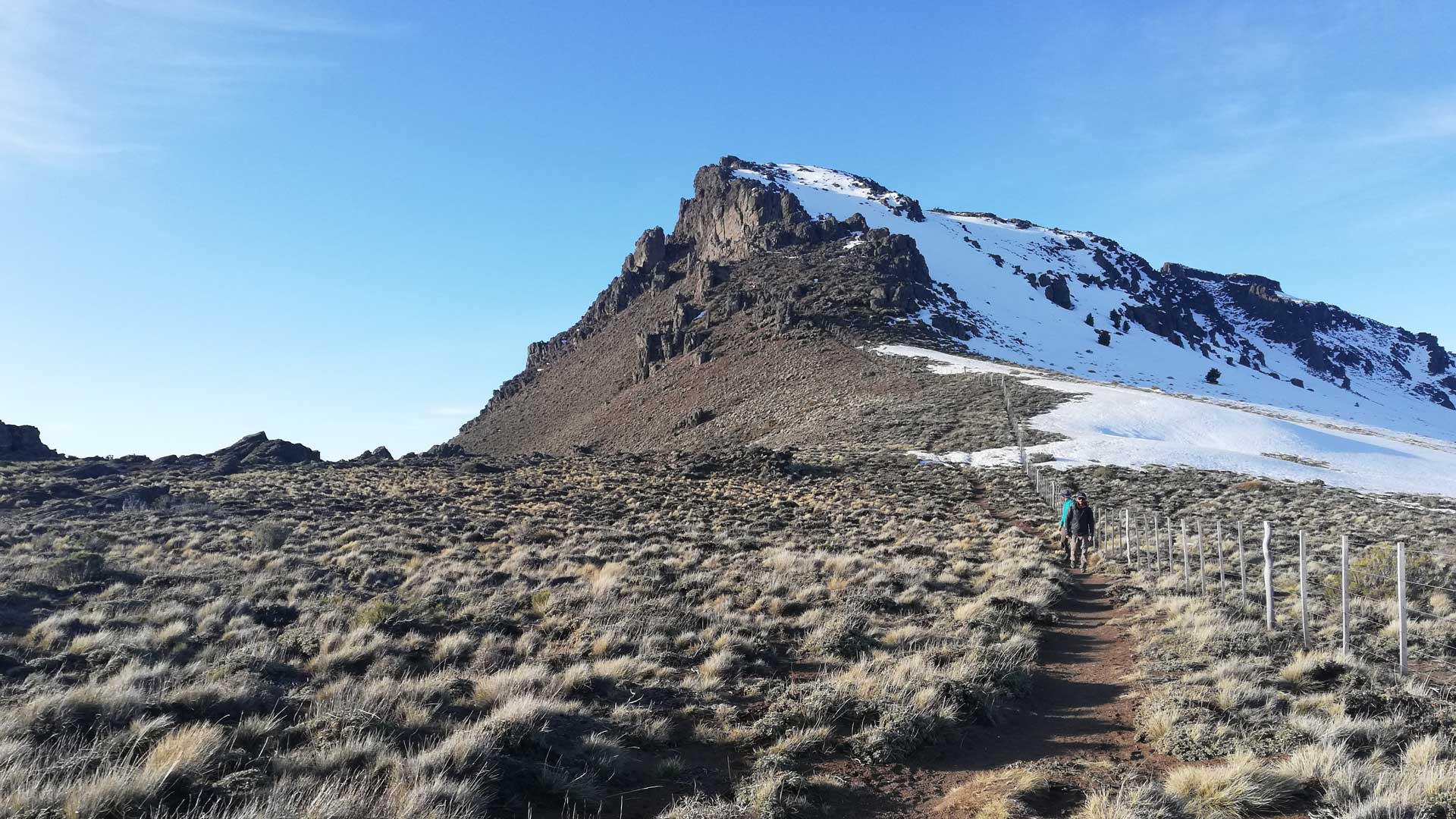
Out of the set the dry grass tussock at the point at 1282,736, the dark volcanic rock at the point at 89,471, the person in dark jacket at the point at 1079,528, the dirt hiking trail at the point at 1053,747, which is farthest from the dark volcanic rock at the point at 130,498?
the dry grass tussock at the point at 1282,736

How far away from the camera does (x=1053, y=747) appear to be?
6285 millimetres

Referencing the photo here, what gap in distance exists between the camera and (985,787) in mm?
5438

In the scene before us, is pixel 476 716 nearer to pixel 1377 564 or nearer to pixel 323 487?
pixel 1377 564

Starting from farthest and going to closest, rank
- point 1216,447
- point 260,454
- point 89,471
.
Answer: point 260,454 < point 89,471 < point 1216,447

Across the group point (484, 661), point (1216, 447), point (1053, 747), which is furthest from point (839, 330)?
point (1053, 747)

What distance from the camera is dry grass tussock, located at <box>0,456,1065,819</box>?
5039mm

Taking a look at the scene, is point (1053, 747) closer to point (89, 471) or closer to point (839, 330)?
point (89, 471)

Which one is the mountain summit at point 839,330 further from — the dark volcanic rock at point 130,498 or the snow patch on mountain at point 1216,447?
the dark volcanic rock at point 130,498

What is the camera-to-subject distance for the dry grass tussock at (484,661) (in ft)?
16.5

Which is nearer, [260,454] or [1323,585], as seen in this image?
[1323,585]

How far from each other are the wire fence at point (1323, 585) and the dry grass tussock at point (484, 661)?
2.41 meters

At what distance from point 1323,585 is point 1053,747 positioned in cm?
888

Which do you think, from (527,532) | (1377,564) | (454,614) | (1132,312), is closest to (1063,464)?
(1377,564)

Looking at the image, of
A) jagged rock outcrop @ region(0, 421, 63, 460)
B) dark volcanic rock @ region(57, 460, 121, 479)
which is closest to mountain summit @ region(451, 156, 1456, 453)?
dark volcanic rock @ region(57, 460, 121, 479)
